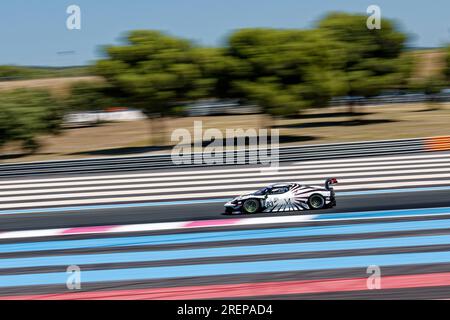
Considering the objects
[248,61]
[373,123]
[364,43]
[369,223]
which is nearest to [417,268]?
[369,223]

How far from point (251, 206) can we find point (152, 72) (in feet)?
53.2

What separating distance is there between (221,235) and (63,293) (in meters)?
3.89

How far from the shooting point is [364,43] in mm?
41312

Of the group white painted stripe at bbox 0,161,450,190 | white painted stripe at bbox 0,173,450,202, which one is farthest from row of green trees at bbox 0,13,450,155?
white painted stripe at bbox 0,173,450,202

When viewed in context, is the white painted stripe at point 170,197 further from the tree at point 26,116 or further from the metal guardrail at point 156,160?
the tree at point 26,116

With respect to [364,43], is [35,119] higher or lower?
lower

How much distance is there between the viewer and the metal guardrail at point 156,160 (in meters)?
22.5

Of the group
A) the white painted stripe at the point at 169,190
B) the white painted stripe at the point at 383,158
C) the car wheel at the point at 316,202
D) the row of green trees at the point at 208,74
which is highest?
the row of green trees at the point at 208,74

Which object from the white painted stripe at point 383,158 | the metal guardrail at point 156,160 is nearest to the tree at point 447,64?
the white painted stripe at point 383,158

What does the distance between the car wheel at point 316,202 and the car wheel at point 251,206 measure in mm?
1129

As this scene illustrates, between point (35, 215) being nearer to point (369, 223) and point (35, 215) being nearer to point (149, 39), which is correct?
point (369, 223)

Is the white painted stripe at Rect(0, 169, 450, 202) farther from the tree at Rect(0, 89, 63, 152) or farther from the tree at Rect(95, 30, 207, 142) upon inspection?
the tree at Rect(0, 89, 63, 152)

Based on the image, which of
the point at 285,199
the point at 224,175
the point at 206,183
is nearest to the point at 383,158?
the point at 224,175
